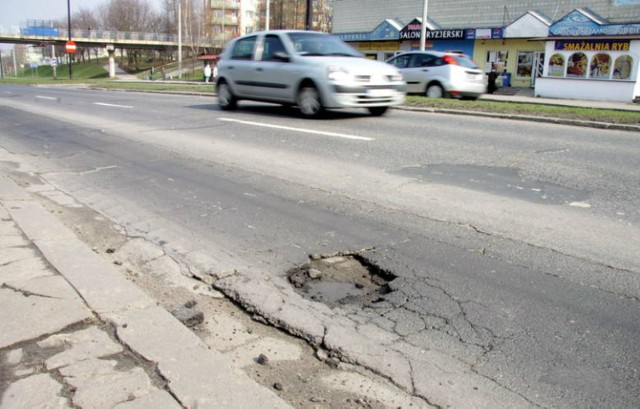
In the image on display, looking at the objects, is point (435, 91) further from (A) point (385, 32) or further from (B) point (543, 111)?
(A) point (385, 32)

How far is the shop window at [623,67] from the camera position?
2466cm

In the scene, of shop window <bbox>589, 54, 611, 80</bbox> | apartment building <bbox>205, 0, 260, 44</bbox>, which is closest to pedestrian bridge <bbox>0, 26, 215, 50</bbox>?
apartment building <bbox>205, 0, 260, 44</bbox>

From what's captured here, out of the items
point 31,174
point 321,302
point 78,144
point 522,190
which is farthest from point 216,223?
point 78,144

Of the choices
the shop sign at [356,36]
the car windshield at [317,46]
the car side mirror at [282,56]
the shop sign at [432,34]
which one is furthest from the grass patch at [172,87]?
the shop sign at [432,34]

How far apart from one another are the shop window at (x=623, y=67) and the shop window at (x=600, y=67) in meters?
0.30

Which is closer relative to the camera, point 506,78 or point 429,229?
point 429,229

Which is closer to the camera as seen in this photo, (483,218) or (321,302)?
(321,302)

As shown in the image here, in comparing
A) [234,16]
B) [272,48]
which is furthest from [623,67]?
[234,16]

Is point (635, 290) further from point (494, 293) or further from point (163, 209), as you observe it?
point (163, 209)

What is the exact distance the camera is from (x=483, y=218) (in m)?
5.06

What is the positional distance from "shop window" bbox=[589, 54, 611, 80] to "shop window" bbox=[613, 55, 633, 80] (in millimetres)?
301

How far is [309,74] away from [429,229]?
7254mm

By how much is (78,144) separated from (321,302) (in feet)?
26.1

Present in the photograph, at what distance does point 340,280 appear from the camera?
12.9ft
